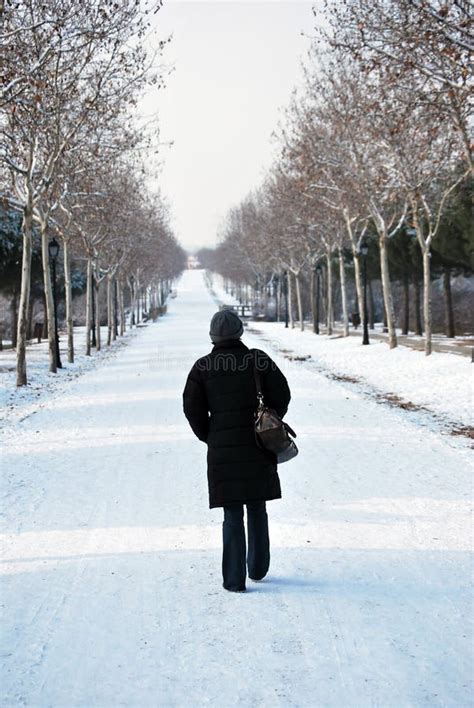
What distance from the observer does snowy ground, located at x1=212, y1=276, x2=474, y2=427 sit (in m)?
15.2

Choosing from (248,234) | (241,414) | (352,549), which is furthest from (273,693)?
(248,234)

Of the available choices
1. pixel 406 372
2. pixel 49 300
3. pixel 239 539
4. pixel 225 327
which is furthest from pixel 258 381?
pixel 49 300

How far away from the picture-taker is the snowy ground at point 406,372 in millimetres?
15172

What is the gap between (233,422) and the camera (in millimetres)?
5188

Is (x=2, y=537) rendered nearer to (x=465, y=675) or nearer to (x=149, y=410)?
(x=465, y=675)

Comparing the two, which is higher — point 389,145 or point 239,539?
point 389,145

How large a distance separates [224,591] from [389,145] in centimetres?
2054

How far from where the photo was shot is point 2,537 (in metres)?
6.65

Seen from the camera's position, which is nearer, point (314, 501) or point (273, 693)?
point (273, 693)

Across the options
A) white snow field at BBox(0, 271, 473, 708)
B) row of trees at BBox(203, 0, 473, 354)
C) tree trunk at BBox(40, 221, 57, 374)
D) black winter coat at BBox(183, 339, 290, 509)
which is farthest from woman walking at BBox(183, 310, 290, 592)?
tree trunk at BBox(40, 221, 57, 374)

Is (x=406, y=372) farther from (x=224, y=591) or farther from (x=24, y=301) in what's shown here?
(x=224, y=591)

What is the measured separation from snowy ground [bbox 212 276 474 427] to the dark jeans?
799 cm

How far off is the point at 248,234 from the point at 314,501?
63.6m

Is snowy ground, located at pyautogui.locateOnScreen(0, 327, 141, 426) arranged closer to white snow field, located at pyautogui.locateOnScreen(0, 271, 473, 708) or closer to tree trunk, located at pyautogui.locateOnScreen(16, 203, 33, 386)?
tree trunk, located at pyautogui.locateOnScreen(16, 203, 33, 386)
